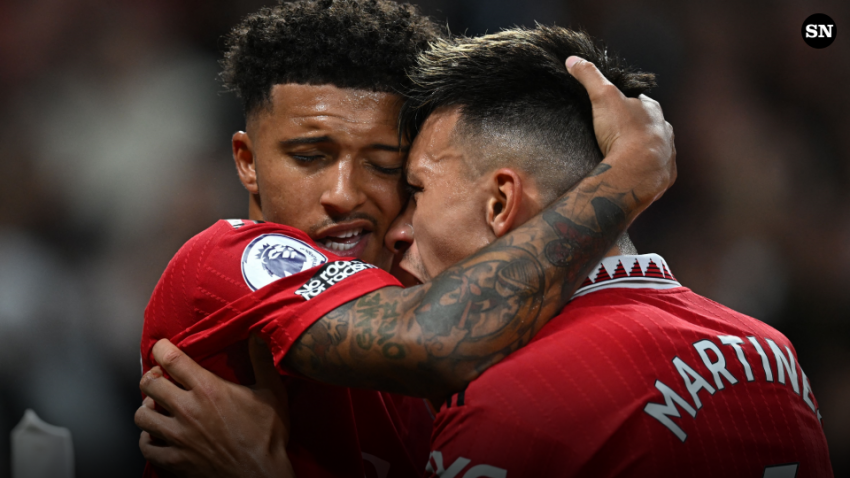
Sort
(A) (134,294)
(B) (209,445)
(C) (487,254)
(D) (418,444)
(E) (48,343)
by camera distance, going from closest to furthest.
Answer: (C) (487,254), (B) (209,445), (D) (418,444), (E) (48,343), (A) (134,294)

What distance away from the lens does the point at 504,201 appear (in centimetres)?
172

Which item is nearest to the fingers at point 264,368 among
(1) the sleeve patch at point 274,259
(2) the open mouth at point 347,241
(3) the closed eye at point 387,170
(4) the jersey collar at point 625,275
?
(1) the sleeve patch at point 274,259

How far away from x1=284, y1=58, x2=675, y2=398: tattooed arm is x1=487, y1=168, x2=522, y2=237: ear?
146mm

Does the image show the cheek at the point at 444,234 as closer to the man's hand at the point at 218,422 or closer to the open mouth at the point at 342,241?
the open mouth at the point at 342,241

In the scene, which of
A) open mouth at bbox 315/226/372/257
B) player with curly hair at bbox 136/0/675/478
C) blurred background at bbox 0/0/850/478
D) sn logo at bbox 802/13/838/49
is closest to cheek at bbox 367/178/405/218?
player with curly hair at bbox 136/0/675/478

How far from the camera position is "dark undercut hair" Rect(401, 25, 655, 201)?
1774mm

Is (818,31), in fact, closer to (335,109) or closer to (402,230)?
(402,230)

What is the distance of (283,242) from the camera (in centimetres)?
167

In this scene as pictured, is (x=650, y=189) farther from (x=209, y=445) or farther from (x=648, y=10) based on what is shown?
(x=648, y=10)

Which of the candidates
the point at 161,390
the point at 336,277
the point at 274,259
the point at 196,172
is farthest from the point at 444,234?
the point at 196,172

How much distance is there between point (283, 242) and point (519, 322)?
69 cm

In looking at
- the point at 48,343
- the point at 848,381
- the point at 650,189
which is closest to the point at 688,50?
the point at 848,381

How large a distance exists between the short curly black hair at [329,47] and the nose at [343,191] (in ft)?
0.99

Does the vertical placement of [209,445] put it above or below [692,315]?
below
